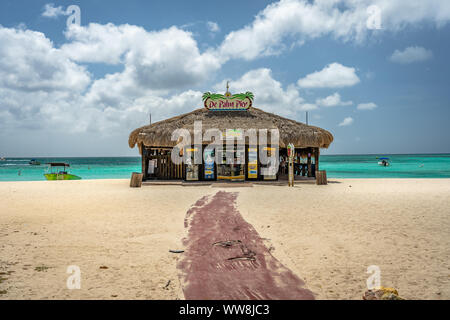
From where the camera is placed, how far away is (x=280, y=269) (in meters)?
3.49

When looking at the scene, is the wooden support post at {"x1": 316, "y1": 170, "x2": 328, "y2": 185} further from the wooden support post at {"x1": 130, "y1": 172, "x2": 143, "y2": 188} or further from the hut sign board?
the wooden support post at {"x1": 130, "y1": 172, "x2": 143, "y2": 188}

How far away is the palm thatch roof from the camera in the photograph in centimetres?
1452

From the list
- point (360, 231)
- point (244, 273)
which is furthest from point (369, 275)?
point (360, 231)

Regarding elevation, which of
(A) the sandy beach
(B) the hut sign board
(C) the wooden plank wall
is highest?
(B) the hut sign board

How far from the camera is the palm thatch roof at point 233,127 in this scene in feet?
47.6

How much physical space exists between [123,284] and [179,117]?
13429mm

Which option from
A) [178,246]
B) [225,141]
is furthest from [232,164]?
[178,246]

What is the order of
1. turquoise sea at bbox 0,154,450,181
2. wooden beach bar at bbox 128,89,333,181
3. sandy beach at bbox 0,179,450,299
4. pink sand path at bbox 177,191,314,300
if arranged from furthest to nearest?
turquoise sea at bbox 0,154,450,181 < wooden beach bar at bbox 128,89,333,181 < sandy beach at bbox 0,179,450,299 < pink sand path at bbox 177,191,314,300

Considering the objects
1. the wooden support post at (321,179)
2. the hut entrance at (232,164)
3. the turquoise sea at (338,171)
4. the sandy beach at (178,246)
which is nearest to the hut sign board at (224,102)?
the hut entrance at (232,164)

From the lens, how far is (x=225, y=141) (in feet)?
46.3

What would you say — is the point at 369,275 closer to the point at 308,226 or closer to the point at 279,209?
the point at 308,226

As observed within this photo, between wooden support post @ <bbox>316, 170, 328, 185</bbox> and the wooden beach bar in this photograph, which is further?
wooden support post @ <bbox>316, 170, 328, 185</bbox>

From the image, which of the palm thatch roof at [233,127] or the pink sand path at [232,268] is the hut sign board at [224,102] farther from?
the pink sand path at [232,268]

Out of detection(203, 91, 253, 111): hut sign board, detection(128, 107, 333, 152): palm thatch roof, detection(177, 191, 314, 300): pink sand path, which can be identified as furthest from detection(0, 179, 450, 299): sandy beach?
detection(203, 91, 253, 111): hut sign board
